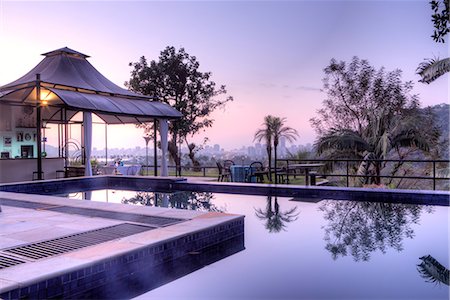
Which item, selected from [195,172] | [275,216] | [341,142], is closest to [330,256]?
[275,216]

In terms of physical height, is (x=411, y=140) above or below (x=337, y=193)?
above

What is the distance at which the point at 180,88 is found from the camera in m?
18.1

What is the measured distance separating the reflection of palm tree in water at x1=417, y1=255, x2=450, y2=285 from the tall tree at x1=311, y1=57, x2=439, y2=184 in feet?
17.9

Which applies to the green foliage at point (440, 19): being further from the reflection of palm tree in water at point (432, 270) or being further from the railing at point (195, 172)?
the railing at point (195, 172)

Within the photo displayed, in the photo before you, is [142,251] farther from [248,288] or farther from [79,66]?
[79,66]

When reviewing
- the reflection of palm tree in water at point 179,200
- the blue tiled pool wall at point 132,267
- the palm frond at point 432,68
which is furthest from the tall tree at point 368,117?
the blue tiled pool wall at point 132,267

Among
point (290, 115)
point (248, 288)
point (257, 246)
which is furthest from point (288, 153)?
point (248, 288)

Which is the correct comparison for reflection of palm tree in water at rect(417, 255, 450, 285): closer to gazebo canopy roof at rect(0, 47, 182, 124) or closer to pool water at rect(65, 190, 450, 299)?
pool water at rect(65, 190, 450, 299)

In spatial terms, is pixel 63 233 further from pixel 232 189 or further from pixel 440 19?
pixel 440 19

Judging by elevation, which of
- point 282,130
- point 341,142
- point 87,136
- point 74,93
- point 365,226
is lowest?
point 365,226

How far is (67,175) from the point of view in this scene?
12000 mm

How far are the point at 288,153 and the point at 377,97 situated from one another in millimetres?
3857

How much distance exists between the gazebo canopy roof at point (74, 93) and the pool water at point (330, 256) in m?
5.31

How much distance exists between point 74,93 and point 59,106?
602 mm
